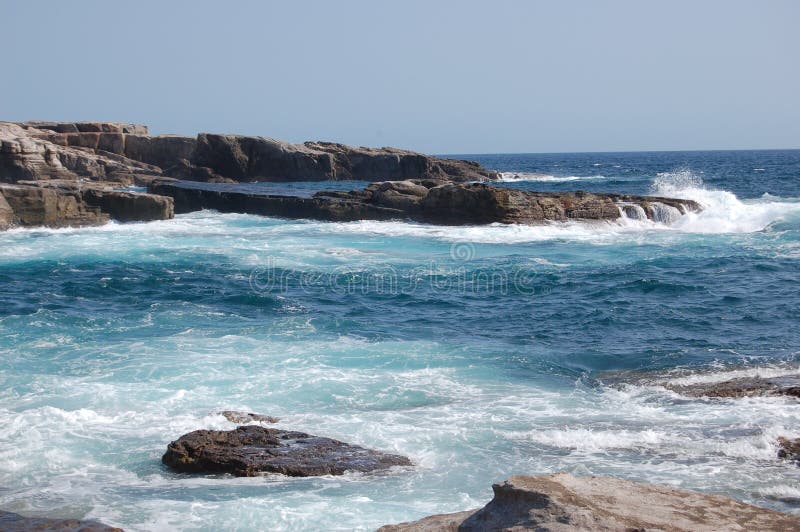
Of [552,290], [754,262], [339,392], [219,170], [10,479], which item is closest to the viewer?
[10,479]

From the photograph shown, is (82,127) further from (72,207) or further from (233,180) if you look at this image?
→ (72,207)

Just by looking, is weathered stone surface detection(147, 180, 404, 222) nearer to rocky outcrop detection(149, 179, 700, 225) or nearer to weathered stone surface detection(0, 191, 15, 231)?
rocky outcrop detection(149, 179, 700, 225)

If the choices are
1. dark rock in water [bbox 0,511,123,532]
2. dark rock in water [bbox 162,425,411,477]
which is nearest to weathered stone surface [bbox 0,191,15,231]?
dark rock in water [bbox 162,425,411,477]

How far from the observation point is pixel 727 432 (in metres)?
8.27

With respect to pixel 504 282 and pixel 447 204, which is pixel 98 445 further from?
pixel 447 204

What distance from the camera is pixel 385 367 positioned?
37.3 feet

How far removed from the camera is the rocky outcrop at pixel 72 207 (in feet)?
88.7

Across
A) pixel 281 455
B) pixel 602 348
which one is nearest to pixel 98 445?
pixel 281 455

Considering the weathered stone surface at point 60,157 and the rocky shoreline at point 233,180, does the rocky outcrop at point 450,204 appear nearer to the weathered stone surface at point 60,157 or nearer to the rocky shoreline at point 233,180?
the rocky shoreline at point 233,180

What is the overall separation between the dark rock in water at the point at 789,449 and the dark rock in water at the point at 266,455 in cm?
341

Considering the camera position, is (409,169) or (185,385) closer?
(185,385)

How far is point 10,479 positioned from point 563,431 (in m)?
5.24

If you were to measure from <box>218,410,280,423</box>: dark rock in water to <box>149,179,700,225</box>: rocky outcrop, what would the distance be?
67.5 feet

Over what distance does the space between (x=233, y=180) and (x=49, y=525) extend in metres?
50.9
